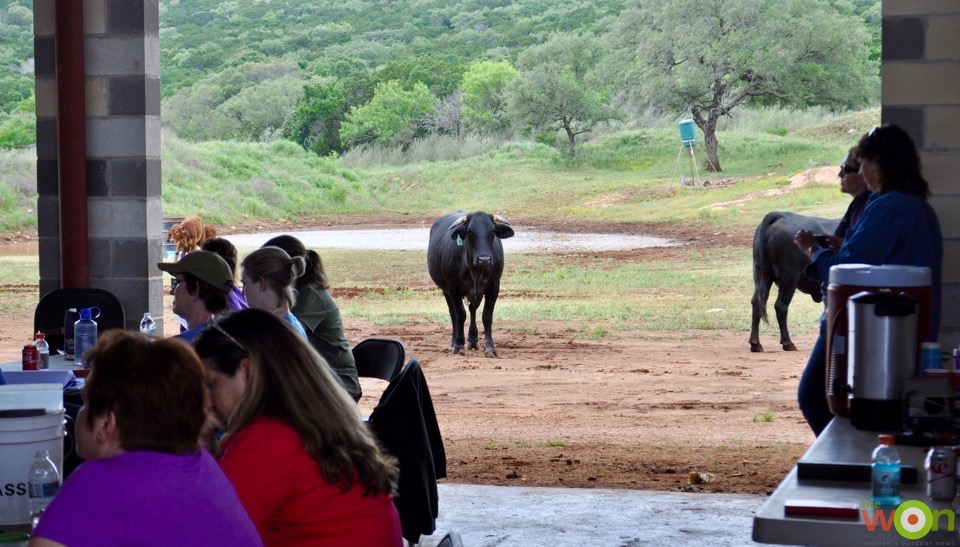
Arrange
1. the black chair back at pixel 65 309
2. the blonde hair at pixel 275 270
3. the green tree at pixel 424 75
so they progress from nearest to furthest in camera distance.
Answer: the blonde hair at pixel 275 270
the black chair back at pixel 65 309
the green tree at pixel 424 75

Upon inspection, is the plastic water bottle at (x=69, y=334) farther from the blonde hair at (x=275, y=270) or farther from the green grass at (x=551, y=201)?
the green grass at (x=551, y=201)

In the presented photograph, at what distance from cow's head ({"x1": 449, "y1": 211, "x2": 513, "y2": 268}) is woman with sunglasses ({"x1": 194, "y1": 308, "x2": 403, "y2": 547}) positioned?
11509 mm

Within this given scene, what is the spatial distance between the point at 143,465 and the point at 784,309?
1280 centimetres

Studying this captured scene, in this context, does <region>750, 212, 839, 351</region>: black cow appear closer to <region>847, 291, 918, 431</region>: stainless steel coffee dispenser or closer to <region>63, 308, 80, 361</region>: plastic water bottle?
<region>63, 308, 80, 361</region>: plastic water bottle

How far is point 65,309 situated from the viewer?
5715 millimetres

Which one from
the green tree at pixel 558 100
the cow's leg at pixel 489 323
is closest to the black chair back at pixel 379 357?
the cow's leg at pixel 489 323

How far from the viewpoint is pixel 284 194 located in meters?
37.4

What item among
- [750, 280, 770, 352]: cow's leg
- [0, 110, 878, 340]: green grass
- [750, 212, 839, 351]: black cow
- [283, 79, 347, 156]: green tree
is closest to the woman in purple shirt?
[750, 280, 770, 352]: cow's leg

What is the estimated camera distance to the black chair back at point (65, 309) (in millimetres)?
5668

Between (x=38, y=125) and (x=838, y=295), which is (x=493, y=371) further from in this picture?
(x=838, y=295)

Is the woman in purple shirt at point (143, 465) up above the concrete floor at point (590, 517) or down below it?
above

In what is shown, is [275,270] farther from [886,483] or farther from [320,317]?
[886,483]

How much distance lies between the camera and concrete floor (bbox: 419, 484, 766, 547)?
4785 millimetres

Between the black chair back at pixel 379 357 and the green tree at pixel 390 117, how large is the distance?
4373 cm
